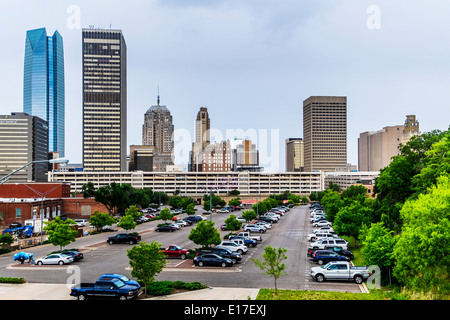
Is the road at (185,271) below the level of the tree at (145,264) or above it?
below

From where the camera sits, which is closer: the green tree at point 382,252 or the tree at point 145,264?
the tree at point 145,264

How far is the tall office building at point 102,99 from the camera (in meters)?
190

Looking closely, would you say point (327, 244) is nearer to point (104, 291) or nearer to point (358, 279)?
point (358, 279)

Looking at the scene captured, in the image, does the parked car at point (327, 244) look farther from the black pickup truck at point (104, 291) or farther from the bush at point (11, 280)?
the bush at point (11, 280)

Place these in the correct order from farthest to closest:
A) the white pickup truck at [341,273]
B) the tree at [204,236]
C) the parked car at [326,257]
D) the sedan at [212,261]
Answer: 1. the tree at [204,236]
2. the parked car at [326,257]
3. the sedan at [212,261]
4. the white pickup truck at [341,273]

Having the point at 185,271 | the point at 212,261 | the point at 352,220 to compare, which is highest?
the point at 352,220

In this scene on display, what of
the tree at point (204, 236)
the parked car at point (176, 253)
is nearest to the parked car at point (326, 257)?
the tree at point (204, 236)

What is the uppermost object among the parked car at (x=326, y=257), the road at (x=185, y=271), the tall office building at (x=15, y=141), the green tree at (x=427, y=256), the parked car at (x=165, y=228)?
the tall office building at (x=15, y=141)

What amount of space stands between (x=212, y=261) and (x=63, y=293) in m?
12.5

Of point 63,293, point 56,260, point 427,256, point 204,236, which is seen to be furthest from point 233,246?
point 427,256

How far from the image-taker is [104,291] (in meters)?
22.3

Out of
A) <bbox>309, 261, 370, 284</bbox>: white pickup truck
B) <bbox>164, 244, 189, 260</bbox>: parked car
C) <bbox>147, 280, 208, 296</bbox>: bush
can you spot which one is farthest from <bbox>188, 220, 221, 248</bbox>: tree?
<bbox>309, 261, 370, 284</bbox>: white pickup truck

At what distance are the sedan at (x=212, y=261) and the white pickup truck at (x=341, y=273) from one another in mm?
7877

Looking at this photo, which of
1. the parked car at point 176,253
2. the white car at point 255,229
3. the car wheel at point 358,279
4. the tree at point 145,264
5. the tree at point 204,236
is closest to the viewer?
the tree at point 145,264
